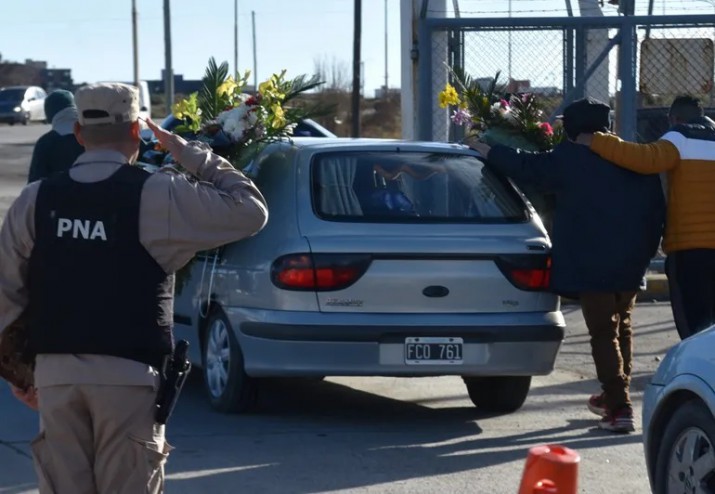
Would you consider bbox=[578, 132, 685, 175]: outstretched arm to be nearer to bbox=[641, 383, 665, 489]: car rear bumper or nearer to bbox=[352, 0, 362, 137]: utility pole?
bbox=[641, 383, 665, 489]: car rear bumper

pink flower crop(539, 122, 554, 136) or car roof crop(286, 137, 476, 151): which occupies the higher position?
pink flower crop(539, 122, 554, 136)

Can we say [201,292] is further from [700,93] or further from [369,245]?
[700,93]

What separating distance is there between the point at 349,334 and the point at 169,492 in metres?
1.40

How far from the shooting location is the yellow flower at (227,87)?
8.47 meters

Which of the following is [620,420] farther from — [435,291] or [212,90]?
[212,90]

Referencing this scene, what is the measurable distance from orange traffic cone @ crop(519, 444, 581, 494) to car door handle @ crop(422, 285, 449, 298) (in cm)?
367

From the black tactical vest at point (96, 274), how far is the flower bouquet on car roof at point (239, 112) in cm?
420

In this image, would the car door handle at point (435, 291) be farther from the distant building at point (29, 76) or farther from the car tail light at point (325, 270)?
the distant building at point (29, 76)

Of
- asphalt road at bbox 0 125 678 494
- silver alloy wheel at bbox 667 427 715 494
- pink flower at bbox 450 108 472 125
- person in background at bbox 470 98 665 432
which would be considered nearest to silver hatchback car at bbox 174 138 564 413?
person in background at bbox 470 98 665 432

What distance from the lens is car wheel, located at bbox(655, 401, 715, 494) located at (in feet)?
16.3

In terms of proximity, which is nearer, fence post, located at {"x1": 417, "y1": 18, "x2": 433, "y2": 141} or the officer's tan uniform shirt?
the officer's tan uniform shirt

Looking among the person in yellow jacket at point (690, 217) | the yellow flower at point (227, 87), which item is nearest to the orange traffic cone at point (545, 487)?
the person in yellow jacket at point (690, 217)

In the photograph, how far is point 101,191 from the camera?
3797mm

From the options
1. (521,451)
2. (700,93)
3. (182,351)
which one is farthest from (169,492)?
(700,93)
